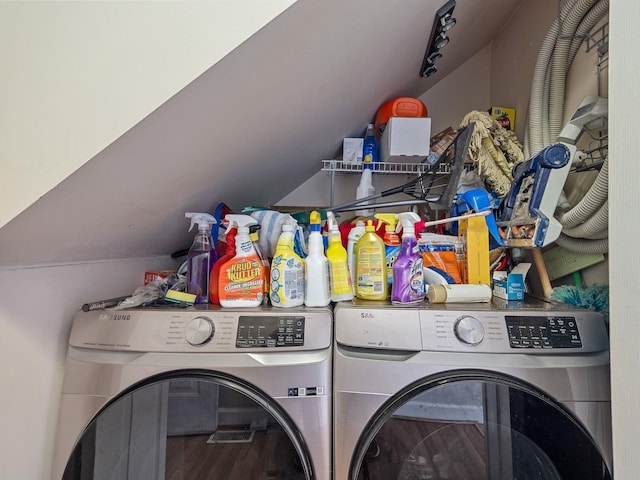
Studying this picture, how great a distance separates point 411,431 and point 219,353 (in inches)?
20.0

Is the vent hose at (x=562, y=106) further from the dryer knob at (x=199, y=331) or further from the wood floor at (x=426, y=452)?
the dryer knob at (x=199, y=331)

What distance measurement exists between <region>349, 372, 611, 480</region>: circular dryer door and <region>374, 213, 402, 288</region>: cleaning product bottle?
0.36 m

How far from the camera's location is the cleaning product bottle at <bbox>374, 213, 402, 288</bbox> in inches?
37.8

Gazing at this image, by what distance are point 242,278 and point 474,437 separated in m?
0.75

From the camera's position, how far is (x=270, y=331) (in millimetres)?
735

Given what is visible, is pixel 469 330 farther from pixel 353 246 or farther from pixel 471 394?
pixel 353 246

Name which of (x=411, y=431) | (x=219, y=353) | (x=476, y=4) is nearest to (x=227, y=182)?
(x=219, y=353)

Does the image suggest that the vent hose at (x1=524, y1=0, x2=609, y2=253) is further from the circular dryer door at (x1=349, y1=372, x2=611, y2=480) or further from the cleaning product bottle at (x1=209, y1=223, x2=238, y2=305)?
the cleaning product bottle at (x1=209, y1=223, x2=238, y2=305)

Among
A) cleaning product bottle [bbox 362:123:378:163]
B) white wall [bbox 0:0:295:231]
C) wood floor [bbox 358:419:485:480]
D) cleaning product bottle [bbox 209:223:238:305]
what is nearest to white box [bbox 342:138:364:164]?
cleaning product bottle [bbox 362:123:378:163]

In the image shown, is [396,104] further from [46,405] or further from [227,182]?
[46,405]

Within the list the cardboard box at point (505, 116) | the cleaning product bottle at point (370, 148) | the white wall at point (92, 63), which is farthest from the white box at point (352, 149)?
the white wall at point (92, 63)

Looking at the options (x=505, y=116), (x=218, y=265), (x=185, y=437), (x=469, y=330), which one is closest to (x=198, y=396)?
(x=185, y=437)

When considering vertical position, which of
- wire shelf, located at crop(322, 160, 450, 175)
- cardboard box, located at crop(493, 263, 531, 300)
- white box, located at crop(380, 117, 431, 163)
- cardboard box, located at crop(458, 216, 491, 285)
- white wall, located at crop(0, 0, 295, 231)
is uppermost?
white box, located at crop(380, 117, 431, 163)

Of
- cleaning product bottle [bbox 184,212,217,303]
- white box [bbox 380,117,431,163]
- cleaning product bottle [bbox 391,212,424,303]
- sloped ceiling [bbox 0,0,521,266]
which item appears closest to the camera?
sloped ceiling [bbox 0,0,521,266]
